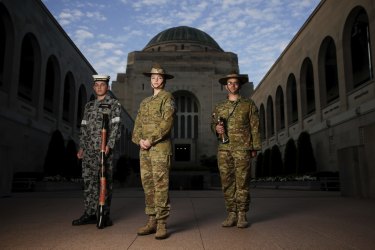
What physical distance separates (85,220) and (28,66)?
1818cm

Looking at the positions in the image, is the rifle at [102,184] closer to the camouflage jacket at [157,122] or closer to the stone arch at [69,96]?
the camouflage jacket at [157,122]

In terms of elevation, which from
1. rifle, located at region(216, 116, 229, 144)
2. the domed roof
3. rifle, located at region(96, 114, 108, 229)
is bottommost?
rifle, located at region(96, 114, 108, 229)

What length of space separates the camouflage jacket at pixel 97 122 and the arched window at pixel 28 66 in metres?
16.2

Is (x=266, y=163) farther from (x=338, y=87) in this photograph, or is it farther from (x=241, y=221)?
(x=241, y=221)

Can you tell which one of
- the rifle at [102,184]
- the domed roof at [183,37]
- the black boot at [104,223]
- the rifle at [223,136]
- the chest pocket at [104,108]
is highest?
the domed roof at [183,37]

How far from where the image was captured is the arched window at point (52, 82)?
23737 millimetres

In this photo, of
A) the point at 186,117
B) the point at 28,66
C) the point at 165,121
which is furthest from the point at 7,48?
the point at 186,117

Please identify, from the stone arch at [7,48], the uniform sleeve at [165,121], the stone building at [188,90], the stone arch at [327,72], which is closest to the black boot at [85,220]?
the uniform sleeve at [165,121]

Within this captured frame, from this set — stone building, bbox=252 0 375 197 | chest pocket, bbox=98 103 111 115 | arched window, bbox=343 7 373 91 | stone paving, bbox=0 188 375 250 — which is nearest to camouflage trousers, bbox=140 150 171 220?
stone paving, bbox=0 188 375 250

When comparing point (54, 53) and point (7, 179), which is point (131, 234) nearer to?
point (7, 179)

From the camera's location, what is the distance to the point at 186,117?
49.0 metres

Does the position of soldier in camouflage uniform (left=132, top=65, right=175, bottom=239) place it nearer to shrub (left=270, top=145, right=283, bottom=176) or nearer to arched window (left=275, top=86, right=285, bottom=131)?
shrub (left=270, top=145, right=283, bottom=176)

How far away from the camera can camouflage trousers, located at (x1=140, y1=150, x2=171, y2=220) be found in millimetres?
4703

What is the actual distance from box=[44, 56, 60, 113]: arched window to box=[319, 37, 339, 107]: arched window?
1733cm
